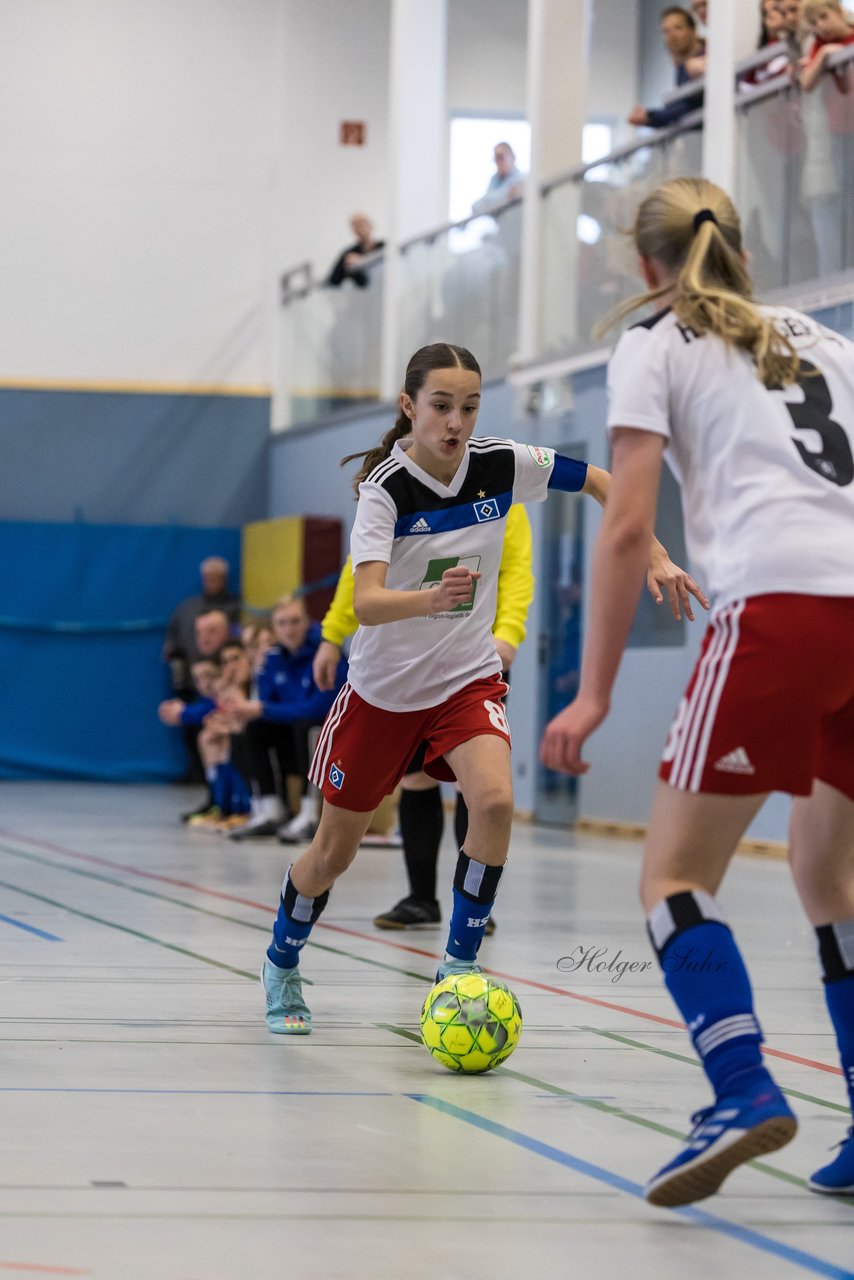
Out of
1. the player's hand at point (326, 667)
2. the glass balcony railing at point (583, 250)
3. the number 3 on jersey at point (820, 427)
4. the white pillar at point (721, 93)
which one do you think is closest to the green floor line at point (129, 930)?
the player's hand at point (326, 667)

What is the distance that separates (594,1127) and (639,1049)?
3.31ft

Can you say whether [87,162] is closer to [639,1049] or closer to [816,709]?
[639,1049]

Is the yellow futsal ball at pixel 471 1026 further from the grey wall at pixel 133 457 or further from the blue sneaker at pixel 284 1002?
the grey wall at pixel 133 457

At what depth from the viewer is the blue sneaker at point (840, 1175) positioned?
11.0 feet

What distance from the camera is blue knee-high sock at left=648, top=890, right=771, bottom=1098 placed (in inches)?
121

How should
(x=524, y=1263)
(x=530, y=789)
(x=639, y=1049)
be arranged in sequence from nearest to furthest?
(x=524, y=1263), (x=639, y=1049), (x=530, y=789)

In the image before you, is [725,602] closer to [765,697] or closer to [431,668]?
[765,697]

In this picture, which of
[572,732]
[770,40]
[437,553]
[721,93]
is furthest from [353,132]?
[572,732]

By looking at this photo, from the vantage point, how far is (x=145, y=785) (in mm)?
20219

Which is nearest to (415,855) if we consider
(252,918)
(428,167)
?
(252,918)

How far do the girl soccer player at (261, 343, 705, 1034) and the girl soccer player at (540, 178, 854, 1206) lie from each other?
1.56 metres

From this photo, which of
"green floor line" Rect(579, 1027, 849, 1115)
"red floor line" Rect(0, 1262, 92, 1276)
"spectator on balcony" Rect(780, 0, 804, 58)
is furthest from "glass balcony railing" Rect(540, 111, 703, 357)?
"red floor line" Rect(0, 1262, 92, 1276)

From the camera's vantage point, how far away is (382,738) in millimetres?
4945

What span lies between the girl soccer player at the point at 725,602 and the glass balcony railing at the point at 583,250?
5.58m
